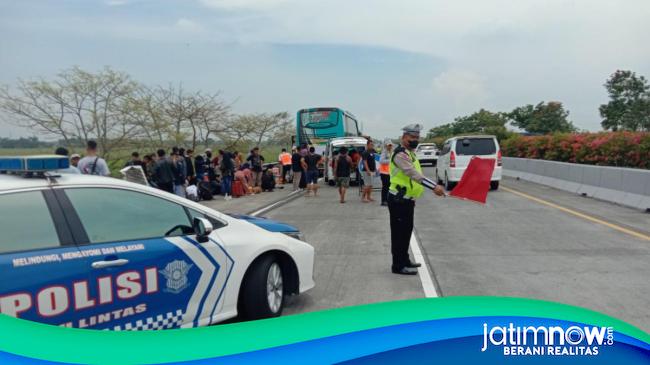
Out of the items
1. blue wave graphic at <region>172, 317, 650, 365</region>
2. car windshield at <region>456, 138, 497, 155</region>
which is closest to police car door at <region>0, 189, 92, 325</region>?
blue wave graphic at <region>172, 317, 650, 365</region>

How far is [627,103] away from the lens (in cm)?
4459

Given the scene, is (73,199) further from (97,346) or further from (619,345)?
(619,345)

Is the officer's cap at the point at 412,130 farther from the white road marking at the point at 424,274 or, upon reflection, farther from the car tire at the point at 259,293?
the car tire at the point at 259,293

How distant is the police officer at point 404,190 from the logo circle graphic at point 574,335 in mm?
5139

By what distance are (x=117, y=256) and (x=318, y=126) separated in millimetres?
26753

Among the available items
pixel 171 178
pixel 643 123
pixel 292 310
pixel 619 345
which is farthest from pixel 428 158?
pixel 619 345

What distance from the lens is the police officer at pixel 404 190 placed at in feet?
22.0

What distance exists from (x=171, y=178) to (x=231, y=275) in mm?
9163

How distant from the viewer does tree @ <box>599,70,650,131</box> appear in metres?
42.7

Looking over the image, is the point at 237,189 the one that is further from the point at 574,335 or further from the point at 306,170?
the point at 574,335

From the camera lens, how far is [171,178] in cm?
1316

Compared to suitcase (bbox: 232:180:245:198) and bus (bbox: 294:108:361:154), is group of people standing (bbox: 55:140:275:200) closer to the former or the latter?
suitcase (bbox: 232:180:245:198)

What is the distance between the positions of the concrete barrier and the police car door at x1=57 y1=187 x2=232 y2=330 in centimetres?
1213

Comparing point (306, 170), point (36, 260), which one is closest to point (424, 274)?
point (36, 260)
